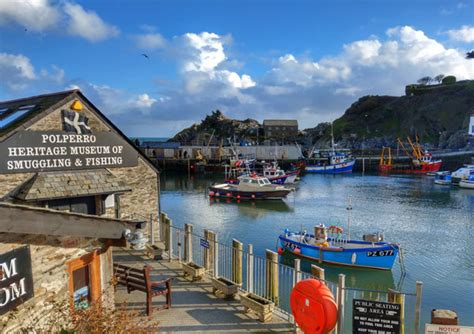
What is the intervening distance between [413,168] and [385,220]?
167ft

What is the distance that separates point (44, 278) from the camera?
22.7 ft

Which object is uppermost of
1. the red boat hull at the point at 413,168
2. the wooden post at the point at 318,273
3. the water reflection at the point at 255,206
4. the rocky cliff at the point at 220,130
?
the rocky cliff at the point at 220,130

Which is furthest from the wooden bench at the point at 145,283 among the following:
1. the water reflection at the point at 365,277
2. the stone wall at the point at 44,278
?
the water reflection at the point at 365,277

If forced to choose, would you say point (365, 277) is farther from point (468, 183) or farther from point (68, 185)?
point (468, 183)

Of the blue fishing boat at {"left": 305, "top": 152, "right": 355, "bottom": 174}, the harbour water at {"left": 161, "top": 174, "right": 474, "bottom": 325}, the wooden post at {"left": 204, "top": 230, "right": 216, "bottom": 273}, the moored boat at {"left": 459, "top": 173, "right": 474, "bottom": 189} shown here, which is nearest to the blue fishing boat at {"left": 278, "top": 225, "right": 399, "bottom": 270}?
the harbour water at {"left": 161, "top": 174, "right": 474, "bottom": 325}

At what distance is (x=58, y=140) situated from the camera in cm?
1198

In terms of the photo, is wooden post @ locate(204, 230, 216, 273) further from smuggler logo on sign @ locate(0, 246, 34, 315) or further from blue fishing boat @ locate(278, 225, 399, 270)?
Answer: blue fishing boat @ locate(278, 225, 399, 270)

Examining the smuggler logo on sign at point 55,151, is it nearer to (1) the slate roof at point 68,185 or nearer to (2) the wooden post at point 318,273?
(1) the slate roof at point 68,185

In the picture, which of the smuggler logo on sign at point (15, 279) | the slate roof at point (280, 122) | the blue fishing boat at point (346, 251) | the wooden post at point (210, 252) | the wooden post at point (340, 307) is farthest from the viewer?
the slate roof at point (280, 122)

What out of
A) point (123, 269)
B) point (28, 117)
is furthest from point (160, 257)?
point (28, 117)

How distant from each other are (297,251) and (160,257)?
9.72m

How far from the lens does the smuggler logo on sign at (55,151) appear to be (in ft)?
36.8

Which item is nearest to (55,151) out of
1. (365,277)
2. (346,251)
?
(346,251)

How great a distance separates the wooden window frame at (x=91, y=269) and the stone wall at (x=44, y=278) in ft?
0.49
